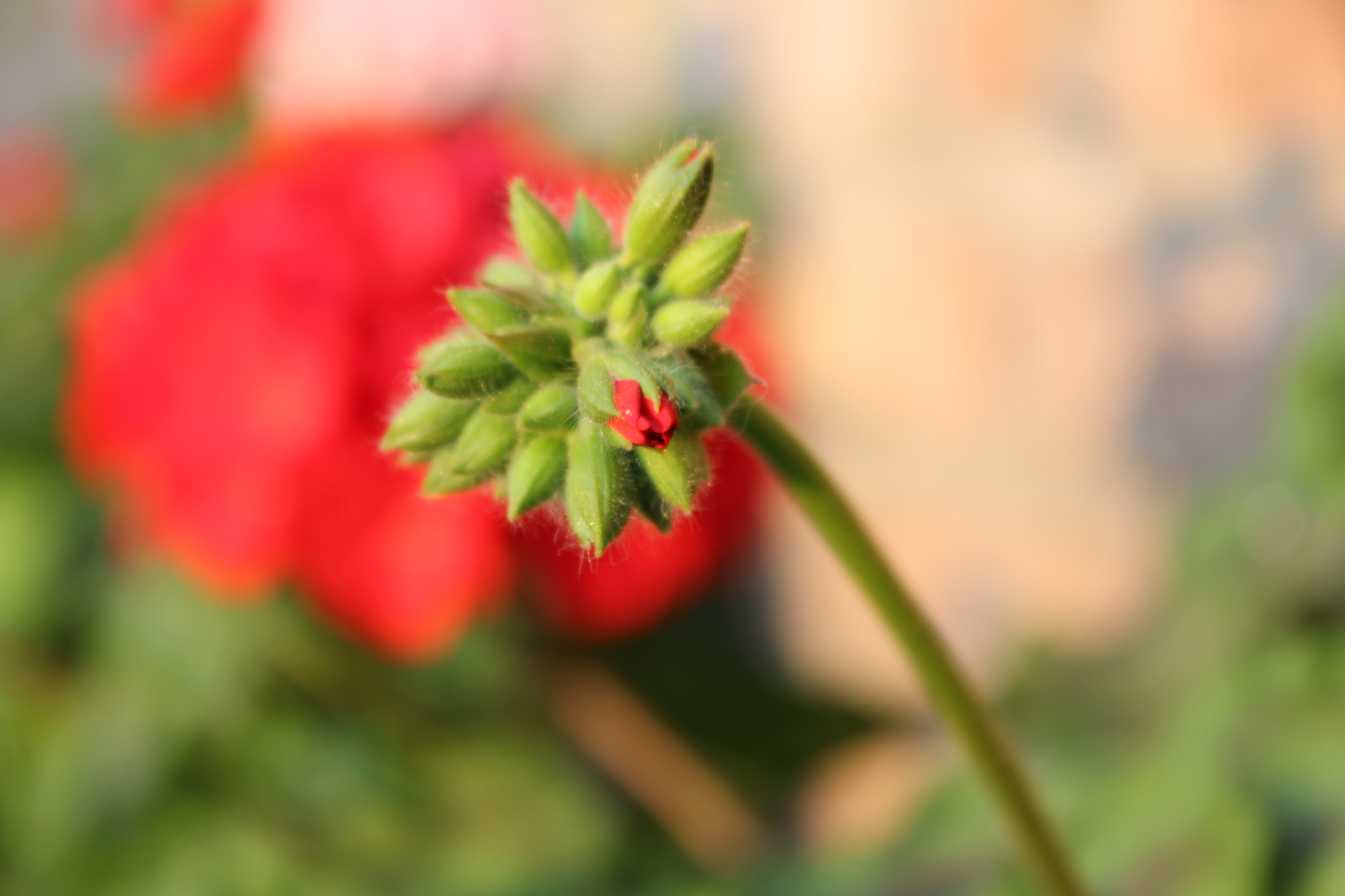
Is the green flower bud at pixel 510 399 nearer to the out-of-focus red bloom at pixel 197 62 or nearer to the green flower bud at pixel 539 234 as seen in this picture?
the green flower bud at pixel 539 234

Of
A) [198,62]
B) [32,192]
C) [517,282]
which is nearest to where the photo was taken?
[517,282]

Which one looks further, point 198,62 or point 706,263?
point 198,62

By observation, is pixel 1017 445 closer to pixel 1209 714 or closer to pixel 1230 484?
pixel 1230 484

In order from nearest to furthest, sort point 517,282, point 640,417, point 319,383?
point 640,417 < point 517,282 < point 319,383

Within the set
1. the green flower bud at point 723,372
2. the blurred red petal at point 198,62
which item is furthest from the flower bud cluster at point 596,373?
the blurred red petal at point 198,62

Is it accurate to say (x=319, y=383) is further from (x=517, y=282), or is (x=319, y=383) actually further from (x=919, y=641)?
(x=919, y=641)

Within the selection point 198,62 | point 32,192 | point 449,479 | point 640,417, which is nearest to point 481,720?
point 198,62

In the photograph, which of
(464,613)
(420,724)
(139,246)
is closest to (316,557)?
(464,613)
